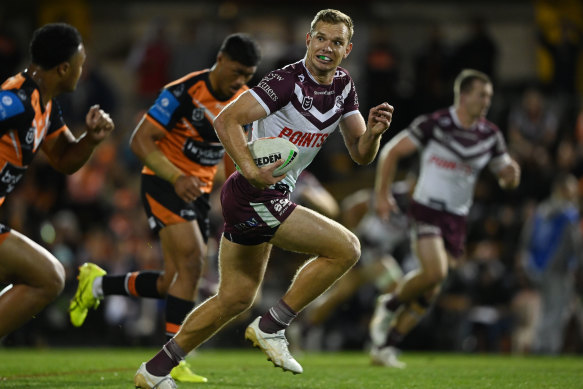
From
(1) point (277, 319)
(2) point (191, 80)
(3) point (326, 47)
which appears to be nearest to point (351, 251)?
(1) point (277, 319)

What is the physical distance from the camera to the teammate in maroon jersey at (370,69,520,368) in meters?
9.61

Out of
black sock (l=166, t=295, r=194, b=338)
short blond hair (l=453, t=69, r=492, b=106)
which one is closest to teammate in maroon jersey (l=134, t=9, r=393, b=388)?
black sock (l=166, t=295, r=194, b=338)

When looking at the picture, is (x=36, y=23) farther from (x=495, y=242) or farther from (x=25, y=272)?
(x=25, y=272)

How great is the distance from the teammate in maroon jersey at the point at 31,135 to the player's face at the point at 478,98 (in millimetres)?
4599

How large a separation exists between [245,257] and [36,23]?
15718 mm

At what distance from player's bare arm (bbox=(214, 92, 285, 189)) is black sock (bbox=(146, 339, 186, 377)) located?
122cm

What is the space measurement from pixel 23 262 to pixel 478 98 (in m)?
5.42

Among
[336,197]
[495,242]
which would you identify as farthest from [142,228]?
[495,242]

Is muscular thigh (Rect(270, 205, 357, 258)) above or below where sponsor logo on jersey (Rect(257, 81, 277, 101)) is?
below

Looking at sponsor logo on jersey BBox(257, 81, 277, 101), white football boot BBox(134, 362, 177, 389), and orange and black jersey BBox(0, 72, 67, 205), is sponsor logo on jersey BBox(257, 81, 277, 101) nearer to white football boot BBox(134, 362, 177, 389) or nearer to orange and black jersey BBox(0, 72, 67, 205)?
orange and black jersey BBox(0, 72, 67, 205)

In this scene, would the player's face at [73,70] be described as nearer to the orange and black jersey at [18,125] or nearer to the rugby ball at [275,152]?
the orange and black jersey at [18,125]

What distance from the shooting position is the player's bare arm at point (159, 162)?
7.07 m

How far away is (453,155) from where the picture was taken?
9.79 meters

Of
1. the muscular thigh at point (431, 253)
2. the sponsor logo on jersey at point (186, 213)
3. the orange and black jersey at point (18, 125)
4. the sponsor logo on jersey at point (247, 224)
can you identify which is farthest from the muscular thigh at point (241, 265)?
the muscular thigh at point (431, 253)
